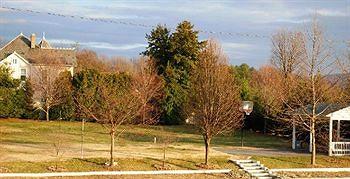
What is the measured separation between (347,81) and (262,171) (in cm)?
1739

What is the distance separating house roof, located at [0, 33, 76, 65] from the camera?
197ft

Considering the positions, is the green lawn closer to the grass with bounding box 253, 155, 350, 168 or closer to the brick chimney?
the grass with bounding box 253, 155, 350, 168

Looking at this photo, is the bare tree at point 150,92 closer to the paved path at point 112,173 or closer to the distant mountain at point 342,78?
the distant mountain at point 342,78

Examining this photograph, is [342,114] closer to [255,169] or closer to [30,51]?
[255,169]

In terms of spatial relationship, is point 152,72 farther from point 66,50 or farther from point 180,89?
point 66,50

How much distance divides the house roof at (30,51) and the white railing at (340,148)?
119ft

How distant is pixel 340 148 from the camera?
32656 mm

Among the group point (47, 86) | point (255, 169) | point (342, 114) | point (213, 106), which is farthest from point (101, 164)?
point (47, 86)

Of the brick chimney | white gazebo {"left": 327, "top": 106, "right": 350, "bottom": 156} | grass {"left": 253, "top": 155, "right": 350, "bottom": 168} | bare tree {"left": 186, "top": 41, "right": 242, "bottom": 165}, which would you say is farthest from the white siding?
white gazebo {"left": 327, "top": 106, "right": 350, "bottom": 156}

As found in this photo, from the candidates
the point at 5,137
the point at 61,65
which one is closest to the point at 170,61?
the point at 61,65

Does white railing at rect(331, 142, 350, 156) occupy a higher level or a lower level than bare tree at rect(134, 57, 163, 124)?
lower

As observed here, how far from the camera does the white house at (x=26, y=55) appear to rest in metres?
57.8

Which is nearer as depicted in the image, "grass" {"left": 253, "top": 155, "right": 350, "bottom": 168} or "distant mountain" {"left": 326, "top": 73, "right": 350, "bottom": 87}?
"grass" {"left": 253, "top": 155, "right": 350, "bottom": 168}

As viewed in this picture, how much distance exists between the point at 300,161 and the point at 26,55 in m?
40.7
